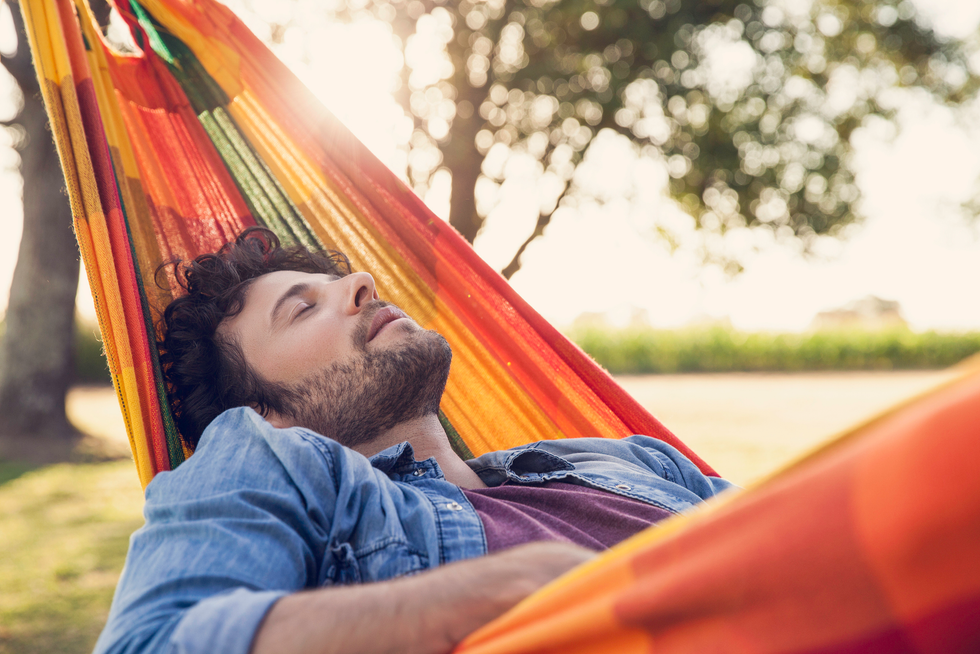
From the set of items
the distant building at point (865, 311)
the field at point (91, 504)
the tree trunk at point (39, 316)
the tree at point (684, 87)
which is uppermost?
the tree at point (684, 87)

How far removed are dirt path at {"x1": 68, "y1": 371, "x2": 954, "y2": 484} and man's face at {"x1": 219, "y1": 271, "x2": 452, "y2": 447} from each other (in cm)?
220

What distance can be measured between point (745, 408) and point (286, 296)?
9.14m

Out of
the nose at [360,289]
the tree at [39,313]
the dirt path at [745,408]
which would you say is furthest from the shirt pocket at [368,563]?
the tree at [39,313]

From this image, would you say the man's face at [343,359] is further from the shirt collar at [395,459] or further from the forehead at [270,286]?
the shirt collar at [395,459]

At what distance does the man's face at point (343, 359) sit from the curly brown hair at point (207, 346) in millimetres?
47

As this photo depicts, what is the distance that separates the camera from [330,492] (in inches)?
37.9

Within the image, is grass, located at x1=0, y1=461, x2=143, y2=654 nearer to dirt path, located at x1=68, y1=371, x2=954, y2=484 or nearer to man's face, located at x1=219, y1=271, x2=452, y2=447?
dirt path, located at x1=68, y1=371, x2=954, y2=484

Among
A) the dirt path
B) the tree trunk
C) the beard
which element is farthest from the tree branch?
the beard

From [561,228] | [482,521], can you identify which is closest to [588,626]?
[482,521]

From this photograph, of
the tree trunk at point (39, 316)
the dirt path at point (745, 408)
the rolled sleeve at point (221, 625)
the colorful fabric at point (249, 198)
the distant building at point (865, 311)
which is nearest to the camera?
the rolled sleeve at point (221, 625)

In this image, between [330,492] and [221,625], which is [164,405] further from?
[221,625]

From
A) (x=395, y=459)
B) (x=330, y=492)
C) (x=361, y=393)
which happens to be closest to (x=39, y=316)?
(x=361, y=393)

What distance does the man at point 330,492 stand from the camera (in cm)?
70

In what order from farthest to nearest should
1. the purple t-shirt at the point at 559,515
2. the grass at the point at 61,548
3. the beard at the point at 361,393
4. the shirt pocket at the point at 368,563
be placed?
the grass at the point at 61,548, the beard at the point at 361,393, the purple t-shirt at the point at 559,515, the shirt pocket at the point at 368,563
